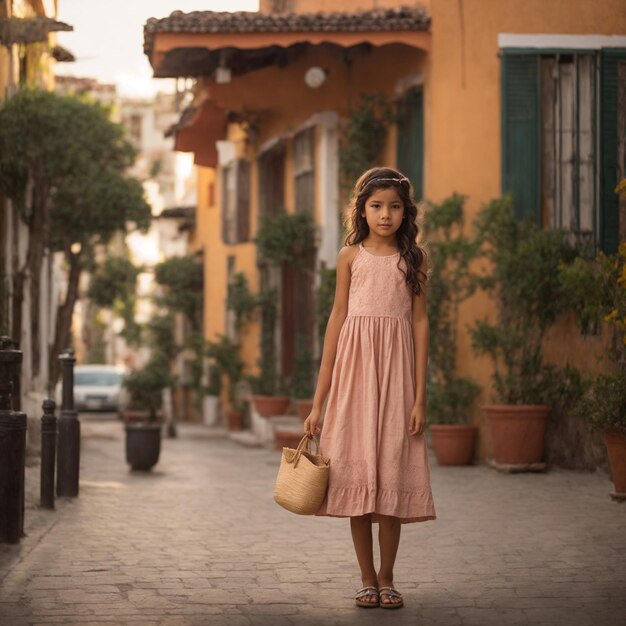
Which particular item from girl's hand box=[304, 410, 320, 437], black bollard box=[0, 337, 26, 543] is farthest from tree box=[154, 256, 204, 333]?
girl's hand box=[304, 410, 320, 437]

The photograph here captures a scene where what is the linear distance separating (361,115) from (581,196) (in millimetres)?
3714

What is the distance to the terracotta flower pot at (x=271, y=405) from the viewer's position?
21156 mm

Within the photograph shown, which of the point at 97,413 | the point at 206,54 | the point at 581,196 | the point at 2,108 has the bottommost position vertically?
the point at 97,413

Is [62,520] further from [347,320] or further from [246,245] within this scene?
[246,245]

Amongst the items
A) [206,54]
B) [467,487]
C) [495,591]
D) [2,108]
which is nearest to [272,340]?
[206,54]

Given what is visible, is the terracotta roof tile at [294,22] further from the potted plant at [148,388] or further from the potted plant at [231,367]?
the potted plant at [148,388]

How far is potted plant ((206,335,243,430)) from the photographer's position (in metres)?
24.7

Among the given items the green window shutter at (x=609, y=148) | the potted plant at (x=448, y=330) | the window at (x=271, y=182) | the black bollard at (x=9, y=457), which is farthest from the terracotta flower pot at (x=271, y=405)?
the black bollard at (x=9, y=457)

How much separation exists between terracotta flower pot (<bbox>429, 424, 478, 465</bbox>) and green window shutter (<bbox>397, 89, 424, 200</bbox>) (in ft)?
10.4

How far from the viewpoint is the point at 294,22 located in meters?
16.1

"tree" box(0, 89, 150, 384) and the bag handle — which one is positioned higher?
"tree" box(0, 89, 150, 384)

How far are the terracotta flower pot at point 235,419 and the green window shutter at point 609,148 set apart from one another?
36.1 ft

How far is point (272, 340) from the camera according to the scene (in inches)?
908

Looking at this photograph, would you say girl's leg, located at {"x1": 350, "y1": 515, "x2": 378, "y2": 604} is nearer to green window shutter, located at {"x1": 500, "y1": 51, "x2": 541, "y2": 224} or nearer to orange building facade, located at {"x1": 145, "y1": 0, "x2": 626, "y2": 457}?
orange building facade, located at {"x1": 145, "y1": 0, "x2": 626, "y2": 457}
